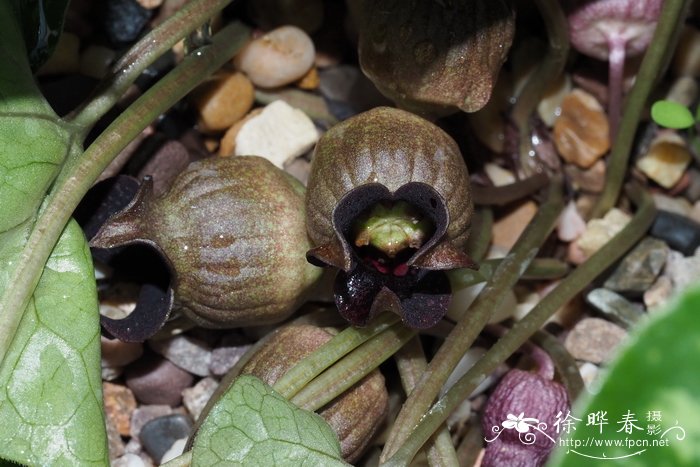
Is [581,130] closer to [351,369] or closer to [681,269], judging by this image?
[681,269]

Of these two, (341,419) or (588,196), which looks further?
(588,196)

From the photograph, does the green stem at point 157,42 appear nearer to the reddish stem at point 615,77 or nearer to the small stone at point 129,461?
the small stone at point 129,461

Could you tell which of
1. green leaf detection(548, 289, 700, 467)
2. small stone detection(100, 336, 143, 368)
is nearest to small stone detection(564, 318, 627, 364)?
small stone detection(100, 336, 143, 368)

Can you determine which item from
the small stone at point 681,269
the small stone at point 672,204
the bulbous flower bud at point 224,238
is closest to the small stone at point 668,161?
the small stone at point 672,204

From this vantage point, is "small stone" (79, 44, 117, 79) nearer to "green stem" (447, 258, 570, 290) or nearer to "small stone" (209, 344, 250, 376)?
"small stone" (209, 344, 250, 376)

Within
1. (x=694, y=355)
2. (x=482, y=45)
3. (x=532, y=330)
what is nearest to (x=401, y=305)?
(x=532, y=330)

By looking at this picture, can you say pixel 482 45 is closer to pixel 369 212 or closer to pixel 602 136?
pixel 369 212
